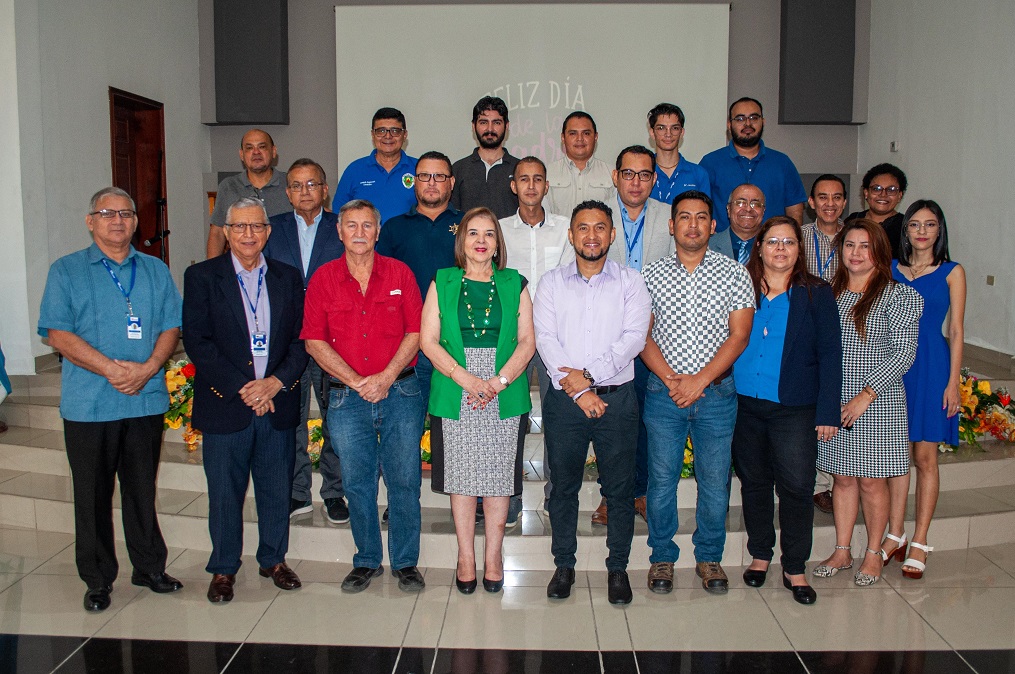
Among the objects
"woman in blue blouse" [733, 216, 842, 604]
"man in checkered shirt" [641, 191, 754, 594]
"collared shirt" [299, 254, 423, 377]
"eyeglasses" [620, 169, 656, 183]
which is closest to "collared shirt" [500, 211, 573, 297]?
"eyeglasses" [620, 169, 656, 183]

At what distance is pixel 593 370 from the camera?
3.26 metres

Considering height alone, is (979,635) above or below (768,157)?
below

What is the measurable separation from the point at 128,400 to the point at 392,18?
5.71 metres

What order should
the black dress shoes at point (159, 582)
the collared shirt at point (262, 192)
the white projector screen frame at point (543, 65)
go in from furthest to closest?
the white projector screen frame at point (543, 65)
the collared shirt at point (262, 192)
the black dress shoes at point (159, 582)

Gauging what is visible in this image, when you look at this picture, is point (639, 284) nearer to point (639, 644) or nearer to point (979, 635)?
point (639, 644)

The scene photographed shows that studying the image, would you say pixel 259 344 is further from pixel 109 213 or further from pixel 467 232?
pixel 467 232


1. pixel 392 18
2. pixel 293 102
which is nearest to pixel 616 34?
pixel 392 18

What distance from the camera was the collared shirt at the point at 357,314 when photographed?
3.33 meters

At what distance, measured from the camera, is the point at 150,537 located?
134 inches

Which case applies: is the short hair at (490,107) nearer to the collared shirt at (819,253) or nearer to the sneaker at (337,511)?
the collared shirt at (819,253)

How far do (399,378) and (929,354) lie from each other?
2.36 m

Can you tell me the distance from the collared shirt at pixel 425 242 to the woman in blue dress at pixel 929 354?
204 cm

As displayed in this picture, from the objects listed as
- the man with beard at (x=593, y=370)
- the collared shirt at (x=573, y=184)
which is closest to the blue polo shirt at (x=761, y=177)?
the collared shirt at (x=573, y=184)

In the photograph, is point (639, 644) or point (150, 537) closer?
point (639, 644)
